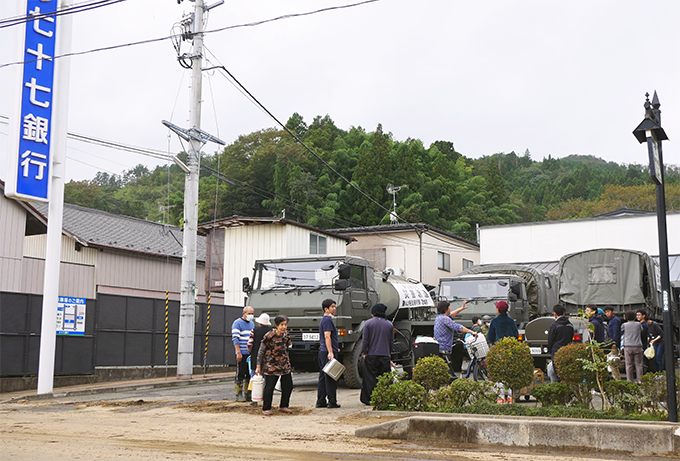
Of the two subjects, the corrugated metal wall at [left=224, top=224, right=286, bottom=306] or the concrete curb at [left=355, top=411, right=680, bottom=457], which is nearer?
the concrete curb at [left=355, top=411, right=680, bottom=457]

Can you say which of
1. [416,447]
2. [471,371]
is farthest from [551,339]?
[416,447]

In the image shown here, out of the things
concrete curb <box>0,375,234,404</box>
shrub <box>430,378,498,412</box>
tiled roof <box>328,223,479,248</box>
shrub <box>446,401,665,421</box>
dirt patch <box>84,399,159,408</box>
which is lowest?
concrete curb <box>0,375,234,404</box>

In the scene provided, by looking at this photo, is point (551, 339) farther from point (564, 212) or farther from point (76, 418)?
point (564, 212)

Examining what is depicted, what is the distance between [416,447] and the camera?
8.07 meters

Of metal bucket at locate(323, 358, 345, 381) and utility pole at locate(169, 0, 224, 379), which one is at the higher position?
utility pole at locate(169, 0, 224, 379)

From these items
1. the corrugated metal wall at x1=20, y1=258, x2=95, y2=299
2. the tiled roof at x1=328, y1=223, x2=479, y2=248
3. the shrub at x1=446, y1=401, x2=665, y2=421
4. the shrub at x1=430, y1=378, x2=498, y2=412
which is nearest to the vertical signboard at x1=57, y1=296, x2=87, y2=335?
the corrugated metal wall at x1=20, y1=258, x2=95, y2=299

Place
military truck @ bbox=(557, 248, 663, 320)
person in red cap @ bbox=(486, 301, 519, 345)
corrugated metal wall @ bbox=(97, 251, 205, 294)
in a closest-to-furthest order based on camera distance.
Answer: person in red cap @ bbox=(486, 301, 519, 345) → military truck @ bbox=(557, 248, 663, 320) → corrugated metal wall @ bbox=(97, 251, 205, 294)

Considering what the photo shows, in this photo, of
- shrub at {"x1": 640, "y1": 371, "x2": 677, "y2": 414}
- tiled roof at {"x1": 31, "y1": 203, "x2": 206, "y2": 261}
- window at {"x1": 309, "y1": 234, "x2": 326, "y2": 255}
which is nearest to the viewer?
shrub at {"x1": 640, "y1": 371, "x2": 677, "y2": 414}

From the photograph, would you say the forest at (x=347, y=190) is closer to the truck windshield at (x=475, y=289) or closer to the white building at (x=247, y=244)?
the white building at (x=247, y=244)

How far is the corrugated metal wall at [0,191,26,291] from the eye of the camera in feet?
70.3

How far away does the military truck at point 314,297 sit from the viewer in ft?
46.5

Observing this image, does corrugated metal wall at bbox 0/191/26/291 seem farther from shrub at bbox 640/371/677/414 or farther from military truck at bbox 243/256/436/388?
shrub at bbox 640/371/677/414

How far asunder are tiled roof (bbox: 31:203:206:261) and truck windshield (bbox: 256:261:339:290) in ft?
44.5

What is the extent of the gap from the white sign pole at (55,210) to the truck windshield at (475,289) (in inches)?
409
